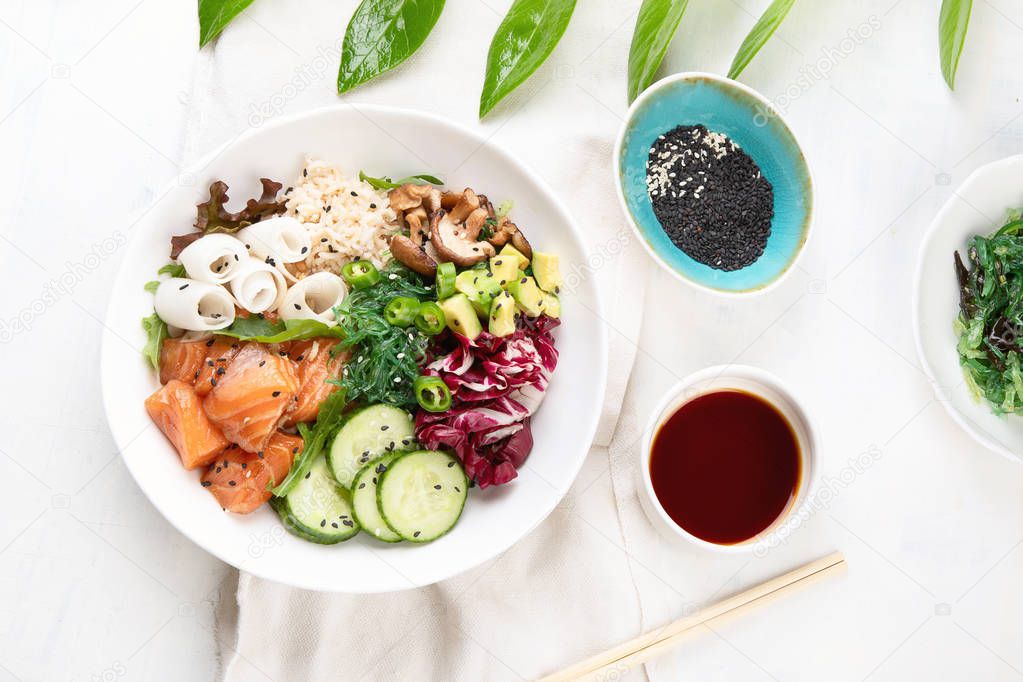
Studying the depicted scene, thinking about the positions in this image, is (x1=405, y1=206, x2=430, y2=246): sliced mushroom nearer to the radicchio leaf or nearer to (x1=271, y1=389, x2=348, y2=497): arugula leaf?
the radicchio leaf

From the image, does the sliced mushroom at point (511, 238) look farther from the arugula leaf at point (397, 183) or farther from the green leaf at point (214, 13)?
the green leaf at point (214, 13)

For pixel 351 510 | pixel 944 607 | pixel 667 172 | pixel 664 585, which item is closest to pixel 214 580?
pixel 351 510

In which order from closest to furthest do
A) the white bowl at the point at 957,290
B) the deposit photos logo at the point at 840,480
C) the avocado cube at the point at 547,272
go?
the avocado cube at the point at 547,272
the white bowl at the point at 957,290
the deposit photos logo at the point at 840,480

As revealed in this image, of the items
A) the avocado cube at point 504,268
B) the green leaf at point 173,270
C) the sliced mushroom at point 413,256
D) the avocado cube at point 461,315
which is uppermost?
the avocado cube at point 504,268

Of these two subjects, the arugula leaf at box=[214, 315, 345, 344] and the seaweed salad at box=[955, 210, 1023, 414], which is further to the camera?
the seaweed salad at box=[955, 210, 1023, 414]

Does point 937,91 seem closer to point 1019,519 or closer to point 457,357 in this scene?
point 1019,519

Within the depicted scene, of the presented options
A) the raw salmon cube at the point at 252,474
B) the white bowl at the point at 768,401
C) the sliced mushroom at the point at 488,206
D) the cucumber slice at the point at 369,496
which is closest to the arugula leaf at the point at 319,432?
the raw salmon cube at the point at 252,474

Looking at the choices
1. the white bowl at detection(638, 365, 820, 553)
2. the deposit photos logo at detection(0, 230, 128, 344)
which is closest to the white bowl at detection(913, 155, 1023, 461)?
the white bowl at detection(638, 365, 820, 553)
